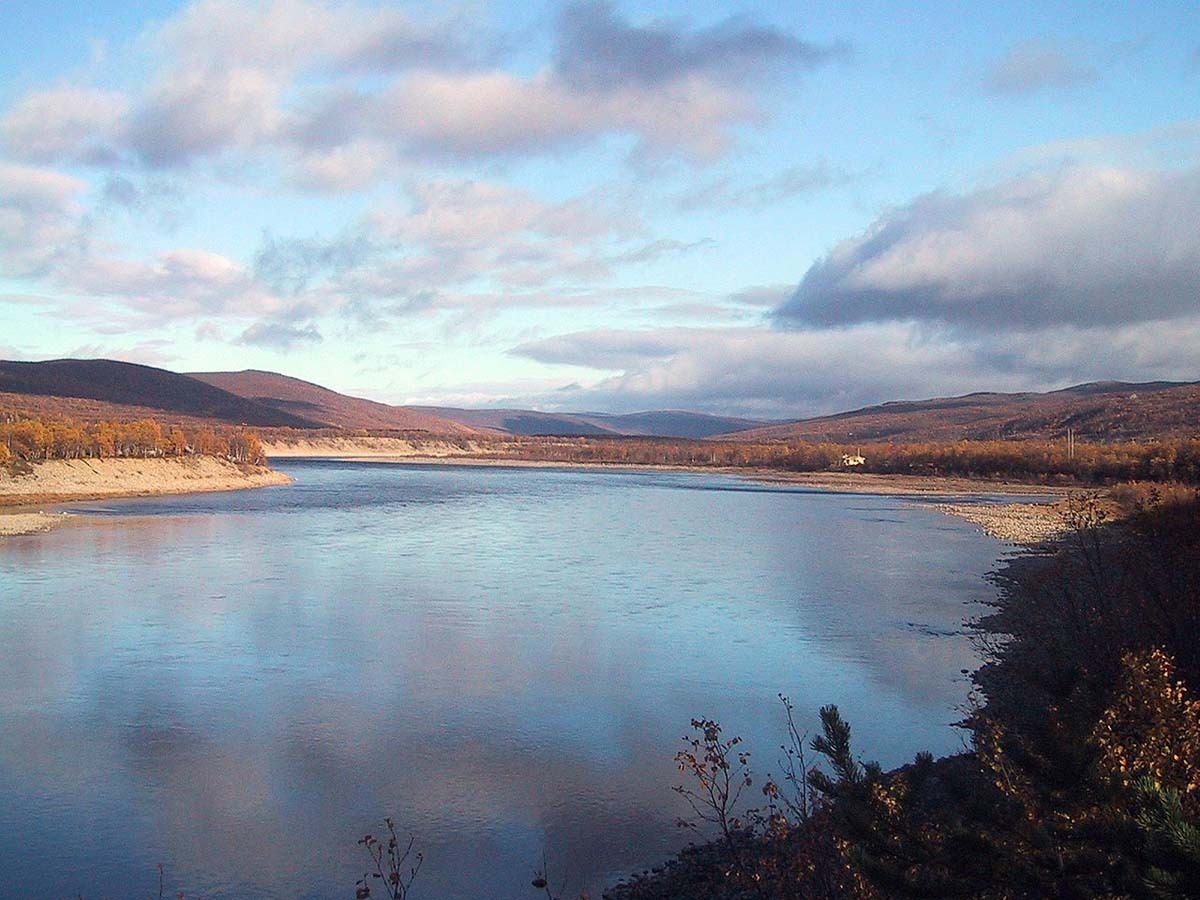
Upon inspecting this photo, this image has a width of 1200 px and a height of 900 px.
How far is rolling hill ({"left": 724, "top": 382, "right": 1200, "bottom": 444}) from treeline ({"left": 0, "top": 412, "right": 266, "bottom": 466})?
6253 cm

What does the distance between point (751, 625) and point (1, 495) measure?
33.8 m

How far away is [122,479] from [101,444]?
14.7ft

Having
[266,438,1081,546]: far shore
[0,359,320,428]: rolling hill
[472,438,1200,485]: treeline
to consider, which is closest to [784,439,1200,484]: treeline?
[472,438,1200,485]: treeline

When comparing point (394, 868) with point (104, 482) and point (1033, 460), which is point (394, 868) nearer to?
point (104, 482)

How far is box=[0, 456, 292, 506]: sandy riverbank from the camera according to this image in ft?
131

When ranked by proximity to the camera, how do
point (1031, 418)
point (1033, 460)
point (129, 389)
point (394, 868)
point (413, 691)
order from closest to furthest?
point (394, 868) → point (413, 691) → point (1033, 460) → point (1031, 418) → point (129, 389)

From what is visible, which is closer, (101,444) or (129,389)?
(101,444)

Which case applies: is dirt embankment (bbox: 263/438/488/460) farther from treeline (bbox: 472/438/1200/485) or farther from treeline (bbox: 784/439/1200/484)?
treeline (bbox: 784/439/1200/484)

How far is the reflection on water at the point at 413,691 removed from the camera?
23.3 ft

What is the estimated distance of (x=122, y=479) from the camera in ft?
152

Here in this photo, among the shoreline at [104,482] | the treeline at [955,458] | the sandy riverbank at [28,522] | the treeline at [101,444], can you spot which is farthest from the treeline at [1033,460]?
the treeline at [101,444]

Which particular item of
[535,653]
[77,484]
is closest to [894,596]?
[535,653]

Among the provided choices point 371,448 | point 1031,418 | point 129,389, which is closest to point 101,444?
point 371,448

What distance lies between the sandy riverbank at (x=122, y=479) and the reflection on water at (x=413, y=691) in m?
17.2
